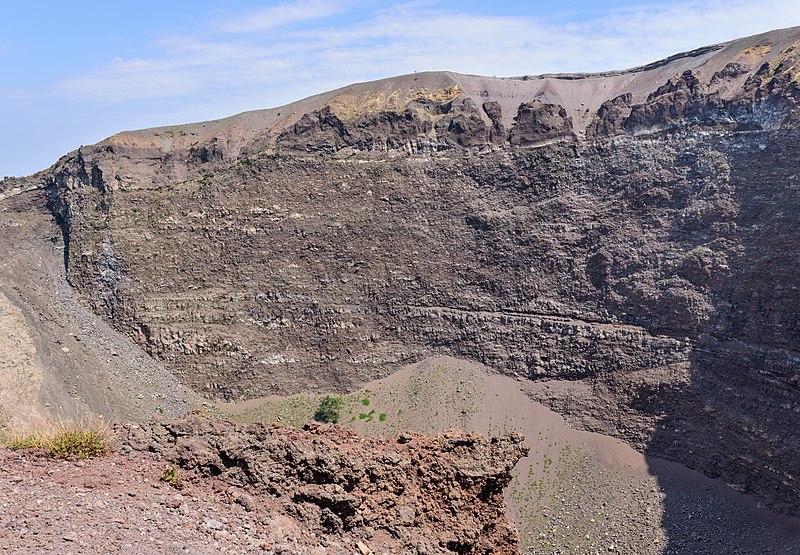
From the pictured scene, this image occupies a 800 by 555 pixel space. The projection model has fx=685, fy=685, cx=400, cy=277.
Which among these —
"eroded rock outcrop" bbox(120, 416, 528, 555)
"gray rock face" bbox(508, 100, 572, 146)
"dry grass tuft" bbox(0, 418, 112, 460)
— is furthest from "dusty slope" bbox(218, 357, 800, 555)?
"dry grass tuft" bbox(0, 418, 112, 460)

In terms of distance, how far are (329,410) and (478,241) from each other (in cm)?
1454

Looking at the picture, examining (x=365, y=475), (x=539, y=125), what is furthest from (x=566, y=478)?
(x=365, y=475)

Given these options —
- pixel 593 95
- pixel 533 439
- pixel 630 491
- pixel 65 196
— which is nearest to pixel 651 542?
pixel 630 491

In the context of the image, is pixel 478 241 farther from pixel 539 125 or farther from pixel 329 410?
pixel 329 410

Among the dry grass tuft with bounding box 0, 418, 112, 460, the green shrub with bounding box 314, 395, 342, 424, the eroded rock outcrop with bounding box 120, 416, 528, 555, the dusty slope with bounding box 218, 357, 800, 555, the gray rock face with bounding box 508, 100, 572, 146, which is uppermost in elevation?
the gray rock face with bounding box 508, 100, 572, 146

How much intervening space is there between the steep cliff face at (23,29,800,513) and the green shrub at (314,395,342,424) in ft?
6.35

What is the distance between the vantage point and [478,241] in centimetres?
4494

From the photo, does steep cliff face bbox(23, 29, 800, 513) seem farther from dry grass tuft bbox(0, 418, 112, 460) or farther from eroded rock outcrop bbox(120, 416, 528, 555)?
dry grass tuft bbox(0, 418, 112, 460)

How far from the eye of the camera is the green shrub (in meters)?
40.3

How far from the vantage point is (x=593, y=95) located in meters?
53.4

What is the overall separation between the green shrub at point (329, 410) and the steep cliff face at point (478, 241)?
1935 mm

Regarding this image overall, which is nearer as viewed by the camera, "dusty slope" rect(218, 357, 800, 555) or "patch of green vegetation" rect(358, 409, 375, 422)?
"dusty slope" rect(218, 357, 800, 555)

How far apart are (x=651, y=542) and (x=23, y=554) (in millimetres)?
29604

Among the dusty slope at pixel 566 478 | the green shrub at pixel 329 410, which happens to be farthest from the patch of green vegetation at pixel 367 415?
the green shrub at pixel 329 410
